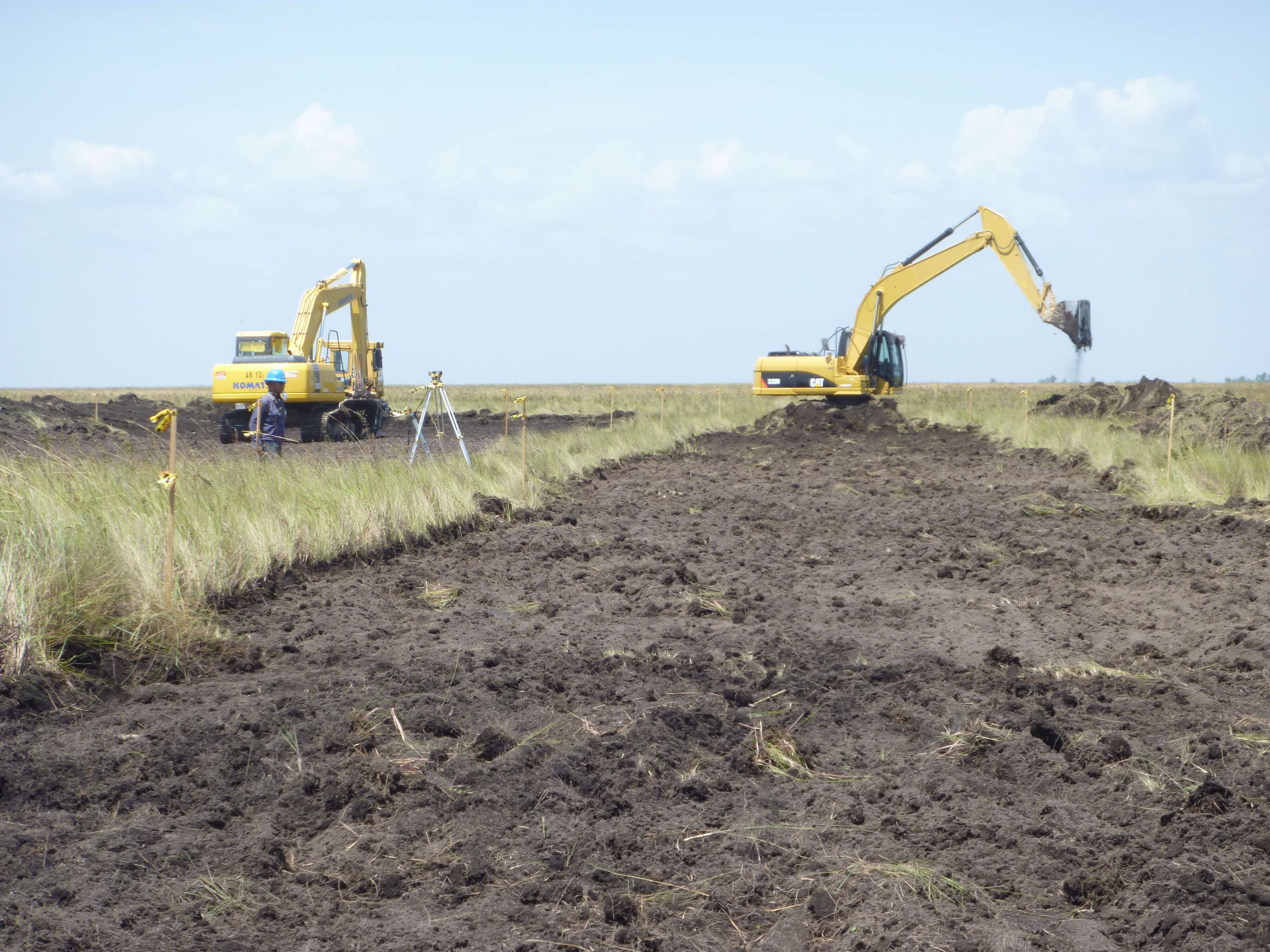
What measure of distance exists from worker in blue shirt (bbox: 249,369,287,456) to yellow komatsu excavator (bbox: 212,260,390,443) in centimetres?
535

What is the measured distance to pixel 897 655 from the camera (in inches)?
251

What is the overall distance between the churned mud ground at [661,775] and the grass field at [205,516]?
1.23 ft

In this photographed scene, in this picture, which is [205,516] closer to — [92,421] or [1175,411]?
[1175,411]

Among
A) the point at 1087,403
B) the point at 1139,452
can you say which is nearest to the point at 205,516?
the point at 1139,452

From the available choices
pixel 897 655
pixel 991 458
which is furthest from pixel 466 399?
pixel 897 655

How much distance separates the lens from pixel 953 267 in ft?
77.7

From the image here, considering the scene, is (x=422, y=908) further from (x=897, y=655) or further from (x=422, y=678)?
(x=897, y=655)

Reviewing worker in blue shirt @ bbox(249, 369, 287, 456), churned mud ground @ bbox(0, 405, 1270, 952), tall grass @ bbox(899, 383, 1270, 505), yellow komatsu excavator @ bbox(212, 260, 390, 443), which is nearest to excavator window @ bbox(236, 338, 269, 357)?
yellow komatsu excavator @ bbox(212, 260, 390, 443)

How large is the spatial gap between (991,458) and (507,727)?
1602 cm

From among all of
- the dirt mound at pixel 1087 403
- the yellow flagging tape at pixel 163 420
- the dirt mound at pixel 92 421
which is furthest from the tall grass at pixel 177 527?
the dirt mound at pixel 1087 403

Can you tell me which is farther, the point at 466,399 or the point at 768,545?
the point at 466,399

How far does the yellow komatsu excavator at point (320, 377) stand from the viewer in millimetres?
19844

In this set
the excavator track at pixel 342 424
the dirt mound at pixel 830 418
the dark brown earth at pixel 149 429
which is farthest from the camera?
the dirt mound at pixel 830 418

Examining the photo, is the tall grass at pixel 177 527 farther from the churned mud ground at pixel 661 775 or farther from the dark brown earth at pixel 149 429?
the dark brown earth at pixel 149 429
